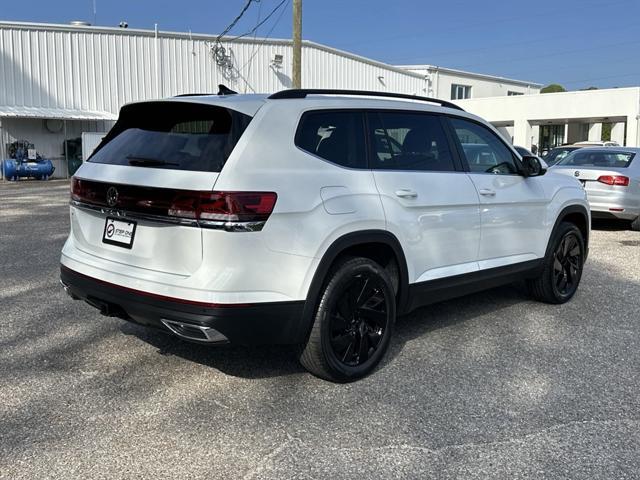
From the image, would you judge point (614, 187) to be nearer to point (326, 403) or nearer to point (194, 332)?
point (326, 403)

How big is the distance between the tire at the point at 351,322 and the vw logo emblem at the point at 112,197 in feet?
4.47

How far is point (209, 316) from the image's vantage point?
3408 millimetres

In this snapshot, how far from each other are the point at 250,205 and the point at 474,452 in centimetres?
174

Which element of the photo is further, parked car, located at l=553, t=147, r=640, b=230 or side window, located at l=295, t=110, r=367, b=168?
parked car, located at l=553, t=147, r=640, b=230

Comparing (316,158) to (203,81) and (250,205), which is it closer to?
(250,205)

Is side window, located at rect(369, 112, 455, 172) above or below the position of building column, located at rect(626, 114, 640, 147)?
below

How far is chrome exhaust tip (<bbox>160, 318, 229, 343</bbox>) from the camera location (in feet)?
Result: 11.3

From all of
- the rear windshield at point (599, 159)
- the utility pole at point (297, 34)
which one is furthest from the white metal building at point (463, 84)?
the rear windshield at point (599, 159)

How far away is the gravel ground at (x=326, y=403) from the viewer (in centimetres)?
313

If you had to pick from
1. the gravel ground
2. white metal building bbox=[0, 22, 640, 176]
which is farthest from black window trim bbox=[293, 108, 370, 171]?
white metal building bbox=[0, 22, 640, 176]

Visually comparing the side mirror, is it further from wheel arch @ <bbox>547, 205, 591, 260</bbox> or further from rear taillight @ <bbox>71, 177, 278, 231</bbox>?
rear taillight @ <bbox>71, 177, 278, 231</bbox>

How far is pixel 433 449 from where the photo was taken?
3.28 meters

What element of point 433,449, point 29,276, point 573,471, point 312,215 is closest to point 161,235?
point 312,215

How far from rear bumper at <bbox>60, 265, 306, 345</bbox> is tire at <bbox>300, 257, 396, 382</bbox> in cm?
18
